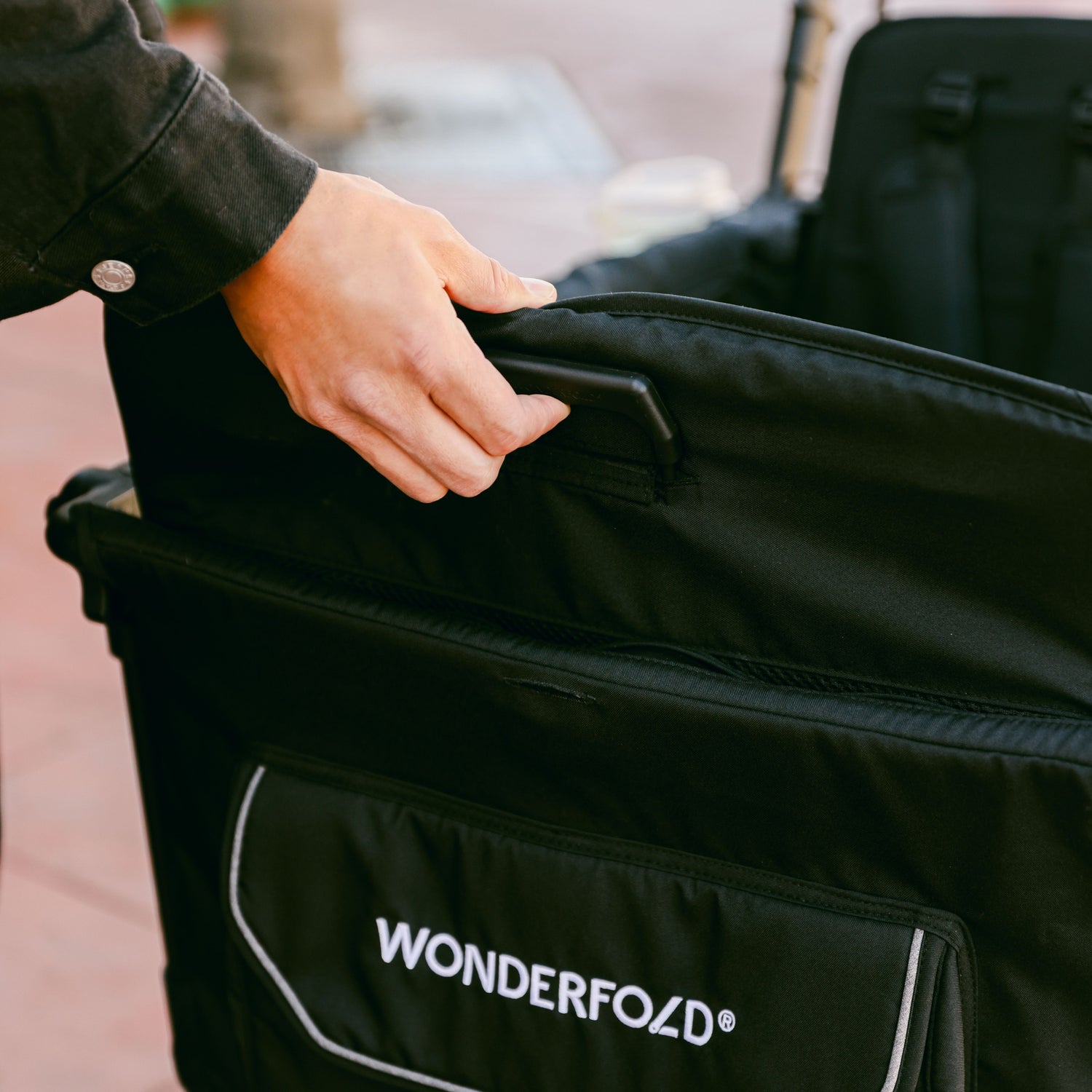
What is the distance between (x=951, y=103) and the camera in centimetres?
119

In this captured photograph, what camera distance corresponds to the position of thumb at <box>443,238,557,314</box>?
0.62 m

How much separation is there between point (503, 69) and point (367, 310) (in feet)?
20.9

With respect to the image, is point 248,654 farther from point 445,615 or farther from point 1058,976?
point 1058,976

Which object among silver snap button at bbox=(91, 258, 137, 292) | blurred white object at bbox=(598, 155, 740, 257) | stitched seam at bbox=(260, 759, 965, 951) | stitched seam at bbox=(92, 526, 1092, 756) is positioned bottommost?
stitched seam at bbox=(260, 759, 965, 951)

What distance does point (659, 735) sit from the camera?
63cm

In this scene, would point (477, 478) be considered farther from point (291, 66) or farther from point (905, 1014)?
point (291, 66)

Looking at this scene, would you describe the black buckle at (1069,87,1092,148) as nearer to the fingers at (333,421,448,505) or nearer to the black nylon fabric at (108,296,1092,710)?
the black nylon fabric at (108,296,1092,710)

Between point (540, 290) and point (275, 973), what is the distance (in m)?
0.43

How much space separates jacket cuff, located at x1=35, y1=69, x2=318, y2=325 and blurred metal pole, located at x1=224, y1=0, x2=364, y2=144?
4.48 m

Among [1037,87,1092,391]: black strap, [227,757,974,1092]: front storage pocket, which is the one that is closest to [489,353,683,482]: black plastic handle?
[227,757,974,1092]: front storage pocket

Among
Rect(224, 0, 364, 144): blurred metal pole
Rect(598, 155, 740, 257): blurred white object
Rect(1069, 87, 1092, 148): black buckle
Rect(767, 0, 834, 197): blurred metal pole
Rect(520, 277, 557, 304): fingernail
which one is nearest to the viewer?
Rect(520, 277, 557, 304): fingernail

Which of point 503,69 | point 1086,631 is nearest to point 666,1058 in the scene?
point 1086,631

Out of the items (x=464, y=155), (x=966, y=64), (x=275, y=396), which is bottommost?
(x=464, y=155)

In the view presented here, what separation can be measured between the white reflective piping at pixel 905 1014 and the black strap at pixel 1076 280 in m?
0.72
